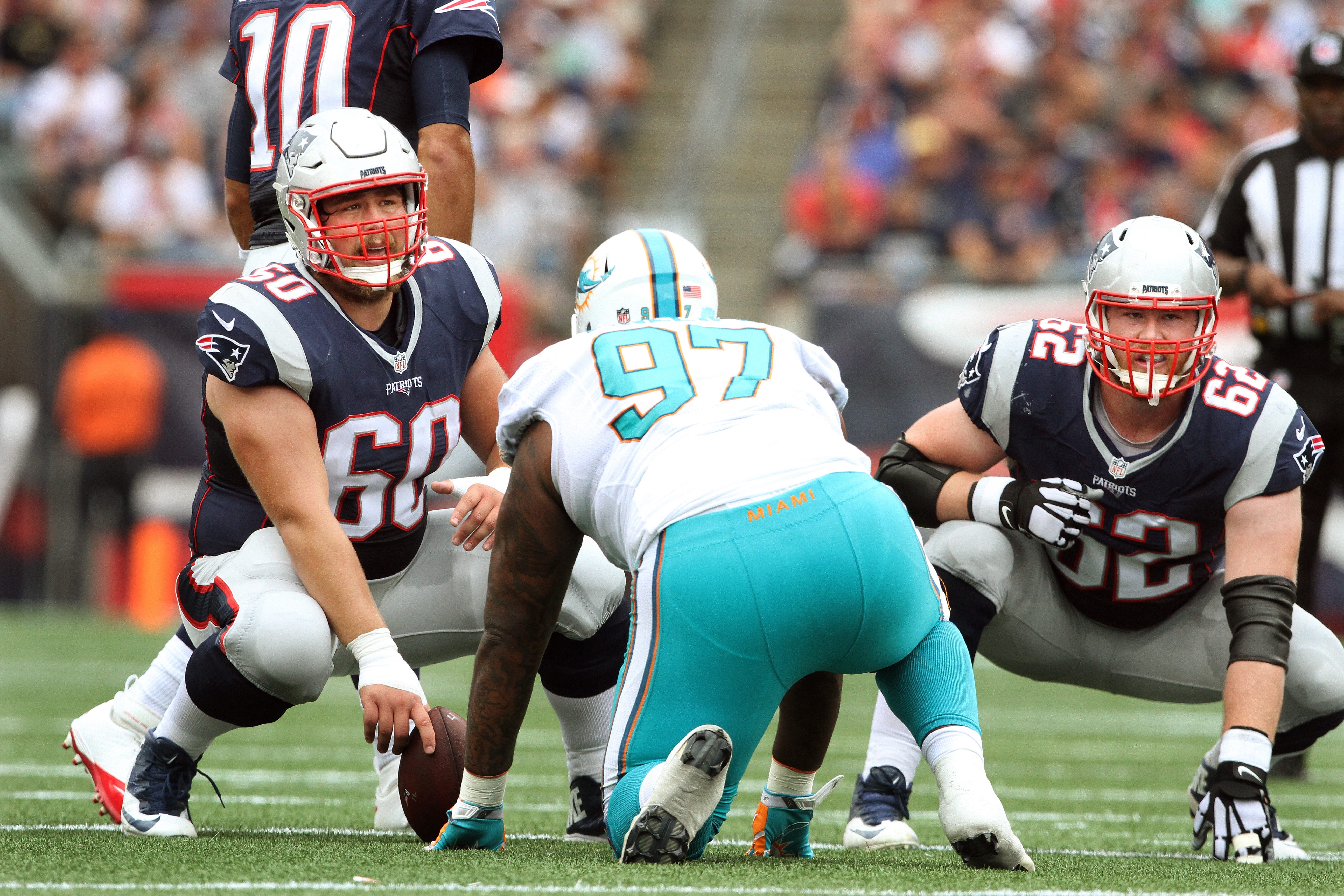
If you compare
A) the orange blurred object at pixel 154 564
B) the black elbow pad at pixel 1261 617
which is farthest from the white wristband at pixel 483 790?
the orange blurred object at pixel 154 564

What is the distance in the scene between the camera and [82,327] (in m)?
10.2

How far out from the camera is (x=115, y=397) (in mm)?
9852

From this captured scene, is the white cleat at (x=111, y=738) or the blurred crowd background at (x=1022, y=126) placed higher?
the blurred crowd background at (x=1022, y=126)

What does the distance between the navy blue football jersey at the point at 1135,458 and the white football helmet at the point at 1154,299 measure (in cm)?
10

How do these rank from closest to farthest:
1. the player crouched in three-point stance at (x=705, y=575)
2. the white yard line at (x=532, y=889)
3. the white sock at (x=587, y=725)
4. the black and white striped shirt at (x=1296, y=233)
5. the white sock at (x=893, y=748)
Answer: the white yard line at (x=532, y=889)
the player crouched in three-point stance at (x=705, y=575)
the white sock at (x=893, y=748)
the white sock at (x=587, y=725)
the black and white striped shirt at (x=1296, y=233)

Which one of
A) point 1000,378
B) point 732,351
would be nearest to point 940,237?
point 1000,378

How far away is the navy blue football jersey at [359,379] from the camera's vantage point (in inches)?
129

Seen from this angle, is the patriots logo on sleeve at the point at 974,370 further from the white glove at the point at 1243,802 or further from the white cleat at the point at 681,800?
the white cleat at the point at 681,800

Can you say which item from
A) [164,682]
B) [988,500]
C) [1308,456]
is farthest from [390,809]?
[1308,456]

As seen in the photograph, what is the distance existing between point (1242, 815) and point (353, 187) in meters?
2.01

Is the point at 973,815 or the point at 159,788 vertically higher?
the point at 973,815

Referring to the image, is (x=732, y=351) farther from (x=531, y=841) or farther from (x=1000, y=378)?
(x=531, y=841)

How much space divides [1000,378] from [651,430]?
3.26 ft

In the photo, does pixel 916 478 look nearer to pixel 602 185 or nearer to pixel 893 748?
pixel 893 748
